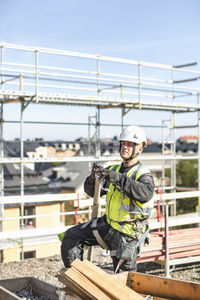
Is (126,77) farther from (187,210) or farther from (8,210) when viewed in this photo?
(187,210)

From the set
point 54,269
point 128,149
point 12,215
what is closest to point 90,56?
point 54,269

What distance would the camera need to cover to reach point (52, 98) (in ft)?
33.1

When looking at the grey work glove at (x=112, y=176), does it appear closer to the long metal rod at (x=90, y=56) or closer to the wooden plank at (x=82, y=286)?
the wooden plank at (x=82, y=286)

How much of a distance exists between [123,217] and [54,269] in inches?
147

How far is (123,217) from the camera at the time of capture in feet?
12.2

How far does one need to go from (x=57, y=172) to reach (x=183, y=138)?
23.4 m

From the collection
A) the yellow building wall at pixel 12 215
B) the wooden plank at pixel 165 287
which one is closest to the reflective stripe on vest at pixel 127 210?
the wooden plank at pixel 165 287

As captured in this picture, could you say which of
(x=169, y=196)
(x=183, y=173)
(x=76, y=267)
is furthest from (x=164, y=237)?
(x=183, y=173)

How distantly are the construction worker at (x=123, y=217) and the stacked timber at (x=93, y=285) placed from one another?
79 centimetres

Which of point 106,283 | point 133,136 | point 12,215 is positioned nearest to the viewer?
point 106,283

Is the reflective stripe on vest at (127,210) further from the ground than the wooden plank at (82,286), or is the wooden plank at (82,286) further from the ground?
the reflective stripe on vest at (127,210)

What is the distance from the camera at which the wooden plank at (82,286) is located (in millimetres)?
2719

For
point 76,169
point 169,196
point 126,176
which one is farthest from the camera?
point 76,169

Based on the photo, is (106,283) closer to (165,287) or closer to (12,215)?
(165,287)
